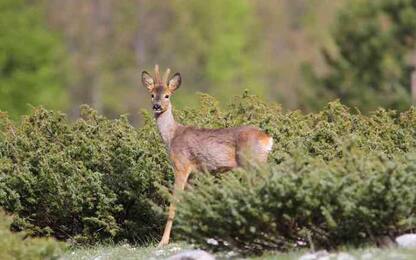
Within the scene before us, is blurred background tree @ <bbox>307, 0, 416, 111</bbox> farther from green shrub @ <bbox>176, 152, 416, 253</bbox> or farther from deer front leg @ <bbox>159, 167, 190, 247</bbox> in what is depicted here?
green shrub @ <bbox>176, 152, 416, 253</bbox>

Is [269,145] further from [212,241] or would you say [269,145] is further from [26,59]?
[26,59]

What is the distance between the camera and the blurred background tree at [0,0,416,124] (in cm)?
4338

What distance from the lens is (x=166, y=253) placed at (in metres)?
15.0

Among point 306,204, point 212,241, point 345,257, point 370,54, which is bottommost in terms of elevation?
point 345,257

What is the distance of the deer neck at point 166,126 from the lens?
16.5 metres

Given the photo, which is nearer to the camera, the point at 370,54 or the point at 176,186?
the point at 176,186

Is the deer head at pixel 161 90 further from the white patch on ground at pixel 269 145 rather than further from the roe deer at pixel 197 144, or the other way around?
the white patch on ground at pixel 269 145

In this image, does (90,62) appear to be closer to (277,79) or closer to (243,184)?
(277,79)

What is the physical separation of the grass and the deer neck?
1.38 metres

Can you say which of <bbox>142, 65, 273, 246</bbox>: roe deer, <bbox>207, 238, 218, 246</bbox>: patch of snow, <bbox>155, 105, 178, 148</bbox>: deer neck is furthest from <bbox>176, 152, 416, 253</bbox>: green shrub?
<bbox>155, 105, 178, 148</bbox>: deer neck

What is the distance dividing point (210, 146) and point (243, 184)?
2554mm

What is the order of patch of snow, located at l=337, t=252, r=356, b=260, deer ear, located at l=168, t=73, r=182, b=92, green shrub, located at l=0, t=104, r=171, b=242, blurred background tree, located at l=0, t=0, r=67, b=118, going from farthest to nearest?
1. blurred background tree, located at l=0, t=0, r=67, b=118
2. green shrub, located at l=0, t=104, r=171, b=242
3. deer ear, located at l=168, t=73, r=182, b=92
4. patch of snow, located at l=337, t=252, r=356, b=260

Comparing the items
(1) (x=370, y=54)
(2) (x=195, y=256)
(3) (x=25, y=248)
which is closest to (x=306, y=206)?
(2) (x=195, y=256)

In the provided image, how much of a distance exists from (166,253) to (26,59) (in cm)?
3838
